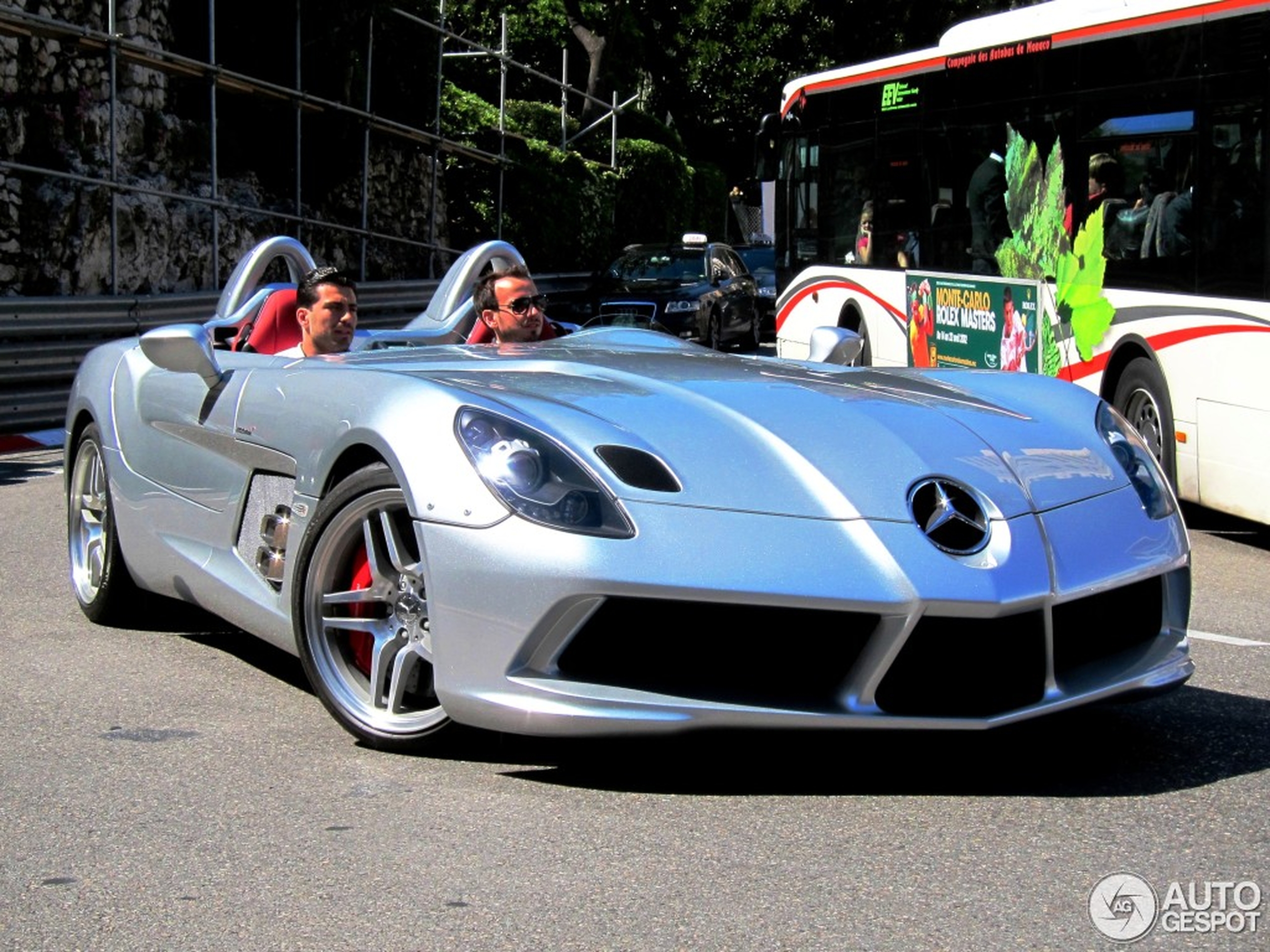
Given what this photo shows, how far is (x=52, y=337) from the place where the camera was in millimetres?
14617

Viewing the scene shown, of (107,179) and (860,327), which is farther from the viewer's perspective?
(107,179)

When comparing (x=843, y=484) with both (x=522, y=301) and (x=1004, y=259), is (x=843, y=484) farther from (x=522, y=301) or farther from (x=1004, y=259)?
(x=1004, y=259)

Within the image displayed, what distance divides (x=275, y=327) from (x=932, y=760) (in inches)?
127

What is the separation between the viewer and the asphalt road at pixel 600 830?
10.6 ft

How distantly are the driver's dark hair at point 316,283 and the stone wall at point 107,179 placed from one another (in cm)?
914

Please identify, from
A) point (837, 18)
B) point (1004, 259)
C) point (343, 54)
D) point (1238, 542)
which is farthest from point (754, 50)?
point (1238, 542)

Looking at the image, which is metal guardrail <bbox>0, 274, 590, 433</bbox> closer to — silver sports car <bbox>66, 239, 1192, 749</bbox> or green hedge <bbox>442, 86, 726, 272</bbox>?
silver sports car <bbox>66, 239, 1192, 749</bbox>

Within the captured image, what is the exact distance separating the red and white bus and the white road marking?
2.62 m

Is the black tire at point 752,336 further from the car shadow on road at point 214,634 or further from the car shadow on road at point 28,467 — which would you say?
the car shadow on road at point 214,634

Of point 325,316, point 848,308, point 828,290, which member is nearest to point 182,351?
point 325,316

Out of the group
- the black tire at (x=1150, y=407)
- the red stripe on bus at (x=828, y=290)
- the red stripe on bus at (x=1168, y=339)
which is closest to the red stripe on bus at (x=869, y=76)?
the red stripe on bus at (x=828, y=290)

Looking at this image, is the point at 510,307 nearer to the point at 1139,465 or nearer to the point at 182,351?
the point at 182,351

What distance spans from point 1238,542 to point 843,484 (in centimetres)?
579

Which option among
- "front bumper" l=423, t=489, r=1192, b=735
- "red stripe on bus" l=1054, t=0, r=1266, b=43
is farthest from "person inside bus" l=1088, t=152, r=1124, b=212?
"front bumper" l=423, t=489, r=1192, b=735
